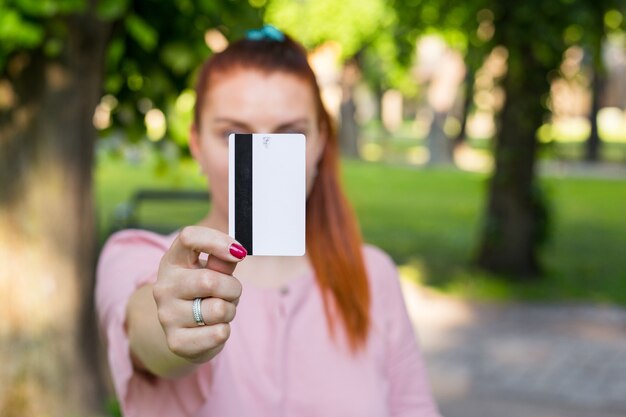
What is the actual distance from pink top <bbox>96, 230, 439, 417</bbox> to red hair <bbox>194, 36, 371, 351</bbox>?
39 mm

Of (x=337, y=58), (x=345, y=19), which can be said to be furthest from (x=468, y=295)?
(x=337, y=58)

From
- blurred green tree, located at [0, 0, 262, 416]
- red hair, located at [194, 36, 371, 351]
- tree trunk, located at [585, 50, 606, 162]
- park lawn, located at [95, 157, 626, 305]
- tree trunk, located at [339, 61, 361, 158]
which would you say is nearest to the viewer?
red hair, located at [194, 36, 371, 351]

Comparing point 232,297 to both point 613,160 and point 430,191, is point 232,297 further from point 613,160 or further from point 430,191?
point 613,160

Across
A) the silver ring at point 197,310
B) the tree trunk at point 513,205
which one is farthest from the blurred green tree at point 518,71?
the silver ring at point 197,310

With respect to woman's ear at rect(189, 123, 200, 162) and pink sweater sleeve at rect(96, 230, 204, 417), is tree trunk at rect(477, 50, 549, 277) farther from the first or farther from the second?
pink sweater sleeve at rect(96, 230, 204, 417)

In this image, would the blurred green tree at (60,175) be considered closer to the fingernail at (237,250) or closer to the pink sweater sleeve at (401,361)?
the pink sweater sleeve at (401,361)

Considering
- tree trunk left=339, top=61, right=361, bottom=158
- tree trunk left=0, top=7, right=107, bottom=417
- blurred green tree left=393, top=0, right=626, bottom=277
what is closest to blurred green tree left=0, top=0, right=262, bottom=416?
tree trunk left=0, top=7, right=107, bottom=417

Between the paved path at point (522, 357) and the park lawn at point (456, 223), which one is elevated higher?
the park lawn at point (456, 223)

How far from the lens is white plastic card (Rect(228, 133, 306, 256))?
1396 mm

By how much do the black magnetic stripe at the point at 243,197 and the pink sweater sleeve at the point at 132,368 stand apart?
0.59 m

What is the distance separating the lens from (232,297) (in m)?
1.36

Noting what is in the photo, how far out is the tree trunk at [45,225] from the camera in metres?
5.29

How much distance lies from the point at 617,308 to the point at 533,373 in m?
3.11

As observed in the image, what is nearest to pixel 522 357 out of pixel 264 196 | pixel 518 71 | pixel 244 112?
pixel 518 71
